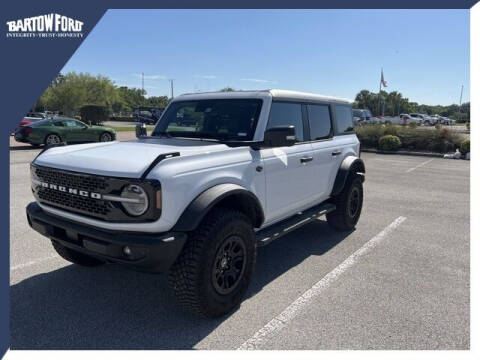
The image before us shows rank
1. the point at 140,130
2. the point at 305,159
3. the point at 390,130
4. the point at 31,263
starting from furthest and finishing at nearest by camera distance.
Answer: the point at 390,130
the point at 140,130
the point at 305,159
the point at 31,263

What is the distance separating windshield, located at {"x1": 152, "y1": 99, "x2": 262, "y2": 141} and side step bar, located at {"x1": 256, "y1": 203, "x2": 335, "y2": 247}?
3.30ft

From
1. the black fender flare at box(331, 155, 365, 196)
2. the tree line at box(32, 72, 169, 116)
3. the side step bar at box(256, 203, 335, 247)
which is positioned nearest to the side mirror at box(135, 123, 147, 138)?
the side step bar at box(256, 203, 335, 247)

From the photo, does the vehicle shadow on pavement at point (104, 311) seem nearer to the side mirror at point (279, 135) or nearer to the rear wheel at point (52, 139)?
the side mirror at point (279, 135)

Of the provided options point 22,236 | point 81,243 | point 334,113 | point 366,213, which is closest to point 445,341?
point 81,243

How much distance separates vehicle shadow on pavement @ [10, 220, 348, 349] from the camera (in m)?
2.79

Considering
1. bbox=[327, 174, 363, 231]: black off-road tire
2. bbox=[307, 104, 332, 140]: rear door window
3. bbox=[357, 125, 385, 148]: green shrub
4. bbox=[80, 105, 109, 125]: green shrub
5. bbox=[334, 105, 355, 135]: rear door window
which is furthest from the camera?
bbox=[80, 105, 109, 125]: green shrub

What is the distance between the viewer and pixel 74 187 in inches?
117

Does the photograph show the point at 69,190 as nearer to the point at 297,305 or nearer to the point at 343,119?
the point at 297,305

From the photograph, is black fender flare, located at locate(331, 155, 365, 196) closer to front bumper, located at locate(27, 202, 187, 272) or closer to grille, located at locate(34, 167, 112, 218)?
front bumper, located at locate(27, 202, 187, 272)

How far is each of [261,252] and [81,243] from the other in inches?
94.9

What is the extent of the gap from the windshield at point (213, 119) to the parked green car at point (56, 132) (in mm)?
13177

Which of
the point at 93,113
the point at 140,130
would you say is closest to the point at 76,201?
the point at 140,130

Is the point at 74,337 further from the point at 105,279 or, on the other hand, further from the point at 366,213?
the point at 366,213

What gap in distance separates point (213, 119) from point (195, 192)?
1.39 m
